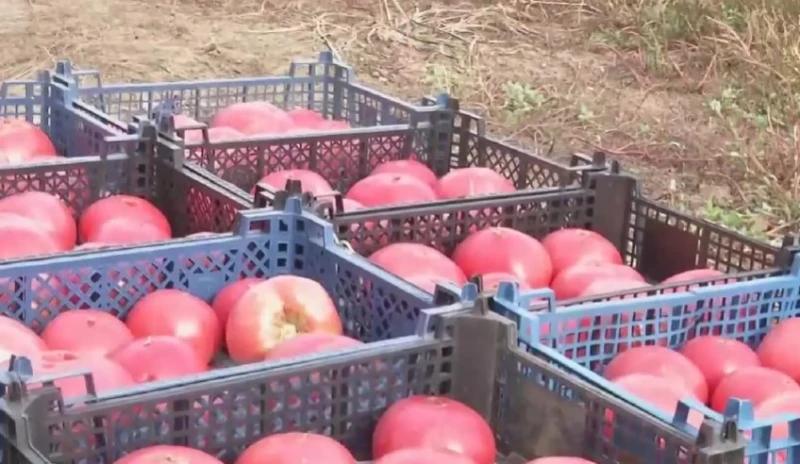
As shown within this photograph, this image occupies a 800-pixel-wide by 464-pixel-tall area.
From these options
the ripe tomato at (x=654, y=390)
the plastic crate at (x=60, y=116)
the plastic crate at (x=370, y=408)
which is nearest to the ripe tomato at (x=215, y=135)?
the plastic crate at (x=60, y=116)

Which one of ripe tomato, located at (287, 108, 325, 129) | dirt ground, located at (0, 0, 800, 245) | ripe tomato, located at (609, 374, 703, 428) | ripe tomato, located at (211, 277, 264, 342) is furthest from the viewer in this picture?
dirt ground, located at (0, 0, 800, 245)

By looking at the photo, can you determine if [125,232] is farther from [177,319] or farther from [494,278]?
[494,278]

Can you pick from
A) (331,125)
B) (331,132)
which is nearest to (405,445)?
(331,132)

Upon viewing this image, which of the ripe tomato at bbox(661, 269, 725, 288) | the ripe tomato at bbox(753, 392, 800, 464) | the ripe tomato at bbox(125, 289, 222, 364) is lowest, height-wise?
the ripe tomato at bbox(125, 289, 222, 364)

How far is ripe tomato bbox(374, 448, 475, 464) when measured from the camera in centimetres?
150

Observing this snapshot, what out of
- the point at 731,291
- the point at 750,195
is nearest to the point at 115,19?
the point at 750,195

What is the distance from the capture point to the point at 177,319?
6.82ft

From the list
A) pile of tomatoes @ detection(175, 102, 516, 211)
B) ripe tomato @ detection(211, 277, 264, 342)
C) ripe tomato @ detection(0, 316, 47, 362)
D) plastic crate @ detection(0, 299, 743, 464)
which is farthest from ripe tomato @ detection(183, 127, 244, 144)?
plastic crate @ detection(0, 299, 743, 464)

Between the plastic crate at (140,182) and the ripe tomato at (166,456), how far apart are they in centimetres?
107

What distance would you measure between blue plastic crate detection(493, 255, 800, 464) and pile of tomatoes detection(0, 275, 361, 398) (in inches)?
11.3

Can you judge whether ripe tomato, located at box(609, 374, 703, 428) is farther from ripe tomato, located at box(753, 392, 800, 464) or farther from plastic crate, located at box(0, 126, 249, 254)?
plastic crate, located at box(0, 126, 249, 254)

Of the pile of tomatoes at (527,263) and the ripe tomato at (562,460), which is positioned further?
the pile of tomatoes at (527,263)

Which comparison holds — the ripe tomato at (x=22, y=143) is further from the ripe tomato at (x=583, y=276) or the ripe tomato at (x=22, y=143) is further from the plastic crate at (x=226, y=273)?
the ripe tomato at (x=583, y=276)

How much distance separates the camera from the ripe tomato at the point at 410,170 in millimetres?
2898
